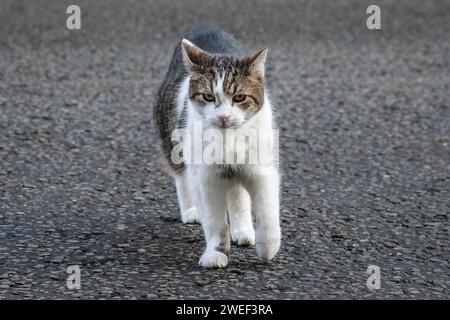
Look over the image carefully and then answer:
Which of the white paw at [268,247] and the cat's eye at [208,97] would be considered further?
the white paw at [268,247]

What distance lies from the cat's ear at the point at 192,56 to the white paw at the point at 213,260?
Answer: 0.99 meters

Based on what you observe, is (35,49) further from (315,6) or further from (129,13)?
(315,6)

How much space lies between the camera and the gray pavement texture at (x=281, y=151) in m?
4.64

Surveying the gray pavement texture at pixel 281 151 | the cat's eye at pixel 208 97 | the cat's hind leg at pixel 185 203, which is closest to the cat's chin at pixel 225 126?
the cat's eye at pixel 208 97

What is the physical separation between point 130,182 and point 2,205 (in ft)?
3.19

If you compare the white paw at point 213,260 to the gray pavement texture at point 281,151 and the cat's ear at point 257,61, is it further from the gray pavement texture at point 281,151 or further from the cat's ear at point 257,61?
the cat's ear at point 257,61

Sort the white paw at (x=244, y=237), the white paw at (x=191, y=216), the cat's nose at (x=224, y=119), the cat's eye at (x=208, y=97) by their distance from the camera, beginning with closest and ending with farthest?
1. the cat's nose at (x=224, y=119)
2. the cat's eye at (x=208, y=97)
3. the white paw at (x=244, y=237)
4. the white paw at (x=191, y=216)

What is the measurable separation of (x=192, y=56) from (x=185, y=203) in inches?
46.4

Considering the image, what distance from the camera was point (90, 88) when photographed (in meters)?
9.09

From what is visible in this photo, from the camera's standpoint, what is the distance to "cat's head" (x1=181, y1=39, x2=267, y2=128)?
4.51 metres

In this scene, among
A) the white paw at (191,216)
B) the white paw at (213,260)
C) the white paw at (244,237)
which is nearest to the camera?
the white paw at (213,260)

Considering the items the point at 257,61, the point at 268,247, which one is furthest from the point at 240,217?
the point at 257,61

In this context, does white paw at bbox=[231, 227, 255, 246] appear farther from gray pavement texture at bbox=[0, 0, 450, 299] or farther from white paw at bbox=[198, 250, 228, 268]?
white paw at bbox=[198, 250, 228, 268]
